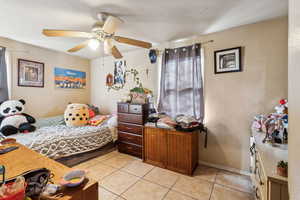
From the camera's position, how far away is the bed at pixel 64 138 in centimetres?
196

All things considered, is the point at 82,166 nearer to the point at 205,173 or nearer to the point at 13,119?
the point at 13,119

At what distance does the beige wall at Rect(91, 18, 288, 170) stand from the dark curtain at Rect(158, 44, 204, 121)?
14cm

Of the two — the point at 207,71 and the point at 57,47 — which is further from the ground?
the point at 57,47

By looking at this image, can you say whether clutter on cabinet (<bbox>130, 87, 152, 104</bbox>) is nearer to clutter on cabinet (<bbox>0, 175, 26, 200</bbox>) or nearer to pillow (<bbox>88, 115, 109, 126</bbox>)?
pillow (<bbox>88, 115, 109, 126</bbox>)

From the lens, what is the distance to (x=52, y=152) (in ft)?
6.55

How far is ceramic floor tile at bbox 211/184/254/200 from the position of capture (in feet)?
5.14

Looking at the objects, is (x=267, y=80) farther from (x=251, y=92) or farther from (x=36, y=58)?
(x=36, y=58)

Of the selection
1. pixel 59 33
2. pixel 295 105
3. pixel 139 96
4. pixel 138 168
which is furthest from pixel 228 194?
pixel 59 33

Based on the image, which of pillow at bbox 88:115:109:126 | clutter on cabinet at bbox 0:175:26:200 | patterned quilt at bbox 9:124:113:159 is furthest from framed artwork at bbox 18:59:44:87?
clutter on cabinet at bbox 0:175:26:200

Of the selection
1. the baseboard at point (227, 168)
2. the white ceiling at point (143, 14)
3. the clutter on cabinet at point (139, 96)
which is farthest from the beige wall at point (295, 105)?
the clutter on cabinet at point (139, 96)

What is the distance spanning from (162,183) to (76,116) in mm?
2162

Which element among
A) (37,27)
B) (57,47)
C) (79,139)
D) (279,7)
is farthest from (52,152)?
(279,7)

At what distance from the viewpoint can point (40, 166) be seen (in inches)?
36.2

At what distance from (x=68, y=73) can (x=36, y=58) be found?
2.28 feet
